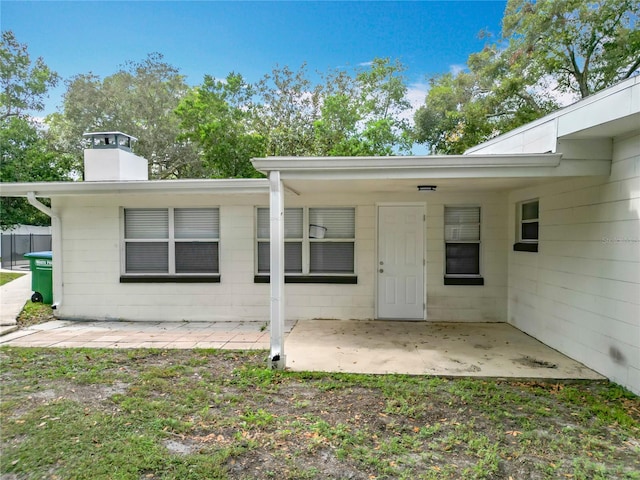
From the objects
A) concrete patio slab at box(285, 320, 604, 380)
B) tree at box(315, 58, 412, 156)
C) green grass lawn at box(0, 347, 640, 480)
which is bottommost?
green grass lawn at box(0, 347, 640, 480)

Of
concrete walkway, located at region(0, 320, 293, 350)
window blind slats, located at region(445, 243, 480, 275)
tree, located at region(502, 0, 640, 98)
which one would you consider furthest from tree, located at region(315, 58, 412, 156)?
concrete walkway, located at region(0, 320, 293, 350)

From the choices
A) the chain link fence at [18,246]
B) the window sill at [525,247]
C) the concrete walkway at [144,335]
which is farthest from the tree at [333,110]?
the chain link fence at [18,246]

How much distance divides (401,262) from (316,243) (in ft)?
5.01

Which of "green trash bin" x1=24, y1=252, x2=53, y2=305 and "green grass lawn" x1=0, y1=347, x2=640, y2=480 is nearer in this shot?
"green grass lawn" x1=0, y1=347, x2=640, y2=480

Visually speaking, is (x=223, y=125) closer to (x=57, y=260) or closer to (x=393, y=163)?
(x=57, y=260)

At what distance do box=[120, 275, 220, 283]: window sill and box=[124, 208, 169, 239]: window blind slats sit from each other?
714mm

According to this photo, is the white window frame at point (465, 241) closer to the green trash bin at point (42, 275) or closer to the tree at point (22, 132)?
the green trash bin at point (42, 275)

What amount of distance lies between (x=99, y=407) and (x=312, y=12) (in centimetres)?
1479

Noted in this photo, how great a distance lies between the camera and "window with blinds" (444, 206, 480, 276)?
6.86 meters

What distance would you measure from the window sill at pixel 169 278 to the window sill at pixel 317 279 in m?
0.80

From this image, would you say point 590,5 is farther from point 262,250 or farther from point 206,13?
point 262,250

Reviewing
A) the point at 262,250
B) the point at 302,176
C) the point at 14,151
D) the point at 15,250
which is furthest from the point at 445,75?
the point at 15,250

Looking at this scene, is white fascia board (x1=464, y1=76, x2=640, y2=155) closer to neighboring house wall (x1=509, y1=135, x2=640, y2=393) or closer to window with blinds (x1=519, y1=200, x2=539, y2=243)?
neighboring house wall (x1=509, y1=135, x2=640, y2=393)

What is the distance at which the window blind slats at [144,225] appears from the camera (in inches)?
274
